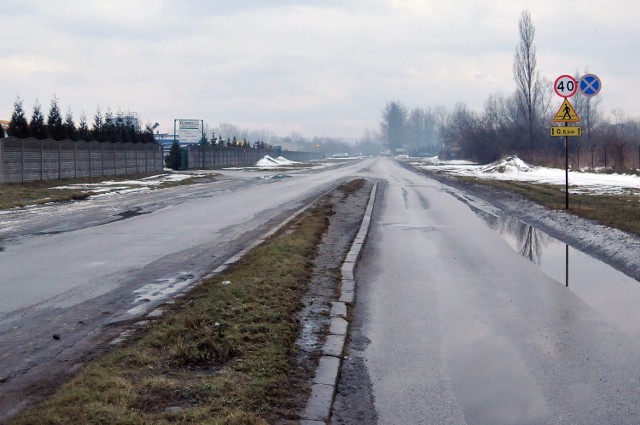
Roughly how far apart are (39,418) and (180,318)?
2728 mm

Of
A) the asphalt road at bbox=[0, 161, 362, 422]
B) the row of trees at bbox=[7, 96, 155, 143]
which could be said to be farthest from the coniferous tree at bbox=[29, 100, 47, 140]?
the asphalt road at bbox=[0, 161, 362, 422]

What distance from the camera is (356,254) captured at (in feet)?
39.4

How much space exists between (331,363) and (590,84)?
17.3 meters

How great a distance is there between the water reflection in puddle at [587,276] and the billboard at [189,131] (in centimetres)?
7210

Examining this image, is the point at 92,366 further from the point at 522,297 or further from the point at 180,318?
the point at 522,297

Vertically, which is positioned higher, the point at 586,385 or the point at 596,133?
the point at 596,133

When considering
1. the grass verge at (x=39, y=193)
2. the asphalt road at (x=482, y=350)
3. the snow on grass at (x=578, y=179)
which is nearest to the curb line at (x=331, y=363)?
the asphalt road at (x=482, y=350)

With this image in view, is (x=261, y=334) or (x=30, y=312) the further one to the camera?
(x=30, y=312)

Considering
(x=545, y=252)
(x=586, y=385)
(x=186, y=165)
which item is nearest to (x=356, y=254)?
(x=545, y=252)

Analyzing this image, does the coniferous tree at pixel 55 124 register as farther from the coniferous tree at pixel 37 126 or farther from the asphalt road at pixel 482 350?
the asphalt road at pixel 482 350

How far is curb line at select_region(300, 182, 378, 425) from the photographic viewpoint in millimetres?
4855

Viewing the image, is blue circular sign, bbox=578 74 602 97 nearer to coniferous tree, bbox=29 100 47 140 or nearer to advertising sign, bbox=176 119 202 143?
coniferous tree, bbox=29 100 47 140

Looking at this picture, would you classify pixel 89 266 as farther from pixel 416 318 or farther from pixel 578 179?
pixel 578 179

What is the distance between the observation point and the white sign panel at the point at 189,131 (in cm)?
8450
